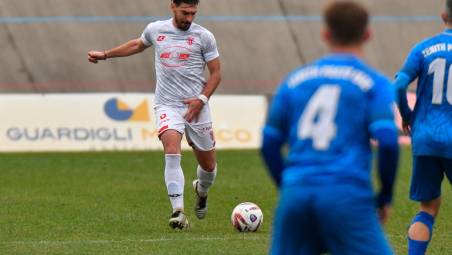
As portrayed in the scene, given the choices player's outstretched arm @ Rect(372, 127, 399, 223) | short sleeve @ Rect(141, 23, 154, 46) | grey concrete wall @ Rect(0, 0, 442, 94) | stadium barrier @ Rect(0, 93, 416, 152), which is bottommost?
grey concrete wall @ Rect(0, 0, 442, 94)

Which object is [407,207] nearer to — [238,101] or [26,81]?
[238,101]

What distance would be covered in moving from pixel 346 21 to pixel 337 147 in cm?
57

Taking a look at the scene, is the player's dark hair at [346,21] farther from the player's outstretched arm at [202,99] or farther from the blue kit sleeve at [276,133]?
the player's outstretched arm at [202,99]

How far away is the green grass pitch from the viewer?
977 centimetres

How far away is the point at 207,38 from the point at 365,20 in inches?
225

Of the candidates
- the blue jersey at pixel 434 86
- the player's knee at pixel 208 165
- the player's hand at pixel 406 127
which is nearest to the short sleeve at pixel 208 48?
the player's knee at pixel 208 165

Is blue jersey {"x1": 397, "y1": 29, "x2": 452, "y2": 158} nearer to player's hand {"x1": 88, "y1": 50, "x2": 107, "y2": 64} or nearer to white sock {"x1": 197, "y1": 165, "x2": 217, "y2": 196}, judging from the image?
white sock {"x1": 197, "y1": 165, "x2": 217, "y2": 196}

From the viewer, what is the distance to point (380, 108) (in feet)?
17.8

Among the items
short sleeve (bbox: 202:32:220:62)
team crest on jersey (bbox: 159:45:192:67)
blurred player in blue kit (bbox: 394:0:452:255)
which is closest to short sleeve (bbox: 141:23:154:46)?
team crest on jersey (bbox: 159:45:192:67)

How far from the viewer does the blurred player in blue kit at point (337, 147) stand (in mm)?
5320

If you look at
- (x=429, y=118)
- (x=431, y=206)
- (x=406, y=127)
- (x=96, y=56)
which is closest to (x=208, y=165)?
(x=96, y=56)

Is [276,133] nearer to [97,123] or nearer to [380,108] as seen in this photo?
[380,108]

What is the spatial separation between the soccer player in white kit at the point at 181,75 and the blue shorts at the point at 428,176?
3.06 m

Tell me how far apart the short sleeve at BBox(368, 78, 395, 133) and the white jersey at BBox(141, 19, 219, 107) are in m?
5.64
